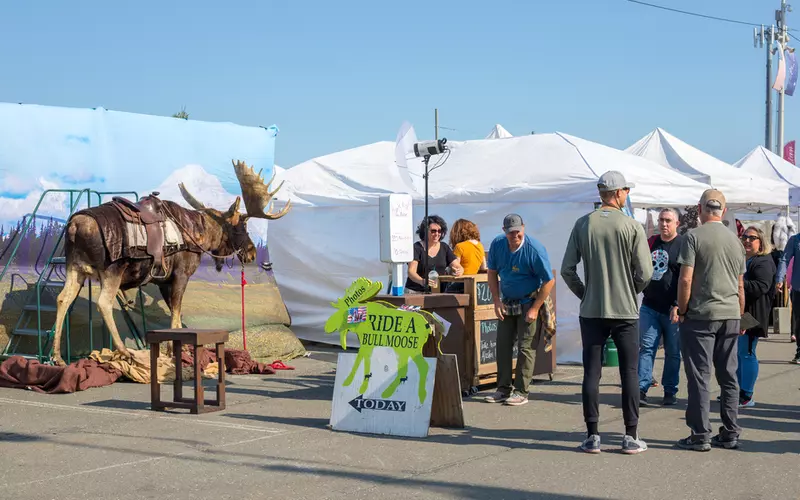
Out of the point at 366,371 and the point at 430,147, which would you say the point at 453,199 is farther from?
the point at 366,371

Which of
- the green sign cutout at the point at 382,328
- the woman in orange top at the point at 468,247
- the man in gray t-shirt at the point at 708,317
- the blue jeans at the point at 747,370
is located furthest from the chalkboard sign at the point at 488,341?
the man in gray t-shirt at the point at 708,317

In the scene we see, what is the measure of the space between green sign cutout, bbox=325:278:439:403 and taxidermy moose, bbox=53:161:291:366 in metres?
3.30

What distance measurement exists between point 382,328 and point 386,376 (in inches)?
16.0

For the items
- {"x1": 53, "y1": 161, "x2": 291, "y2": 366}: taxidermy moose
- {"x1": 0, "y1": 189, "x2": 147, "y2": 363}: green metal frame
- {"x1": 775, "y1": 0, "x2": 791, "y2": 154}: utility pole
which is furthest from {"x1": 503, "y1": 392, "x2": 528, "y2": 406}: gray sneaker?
{"x1": 775, "y1": 0, "x2": 791, "y2": 154}: utility pole

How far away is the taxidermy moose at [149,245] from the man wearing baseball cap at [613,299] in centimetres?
512

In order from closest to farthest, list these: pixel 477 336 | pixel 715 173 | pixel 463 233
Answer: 1. pixel 477 336
2. pixel 463 233
3. pixel 715 173

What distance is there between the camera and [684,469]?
6.36 metres

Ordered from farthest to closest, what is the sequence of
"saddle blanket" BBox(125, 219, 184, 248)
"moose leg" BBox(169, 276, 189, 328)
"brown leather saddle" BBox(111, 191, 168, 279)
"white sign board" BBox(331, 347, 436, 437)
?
"moose leg" BBox(169, 276, 189, 328), "brown leather saddle" BBox(111, 191, 168, 279), "saddle blanket" BBox(125, 219, 184, 248), "white sign board" BBox(331, 347, 436, 437)

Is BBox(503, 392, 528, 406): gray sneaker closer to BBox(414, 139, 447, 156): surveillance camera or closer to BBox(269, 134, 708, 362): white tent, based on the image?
BBox(414, 139, 447, 156): surveillance camera

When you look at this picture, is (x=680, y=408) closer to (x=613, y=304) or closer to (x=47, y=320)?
(x=613, y=304)

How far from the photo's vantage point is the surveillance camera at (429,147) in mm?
9617

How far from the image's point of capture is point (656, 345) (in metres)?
9.12

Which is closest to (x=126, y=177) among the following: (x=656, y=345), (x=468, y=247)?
(x=468, y=247)

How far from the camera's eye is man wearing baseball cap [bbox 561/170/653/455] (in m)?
6.83
